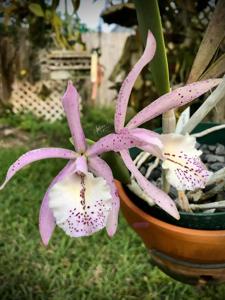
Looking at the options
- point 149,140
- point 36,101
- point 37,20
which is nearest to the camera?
point 149,140

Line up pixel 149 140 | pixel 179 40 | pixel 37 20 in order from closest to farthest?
pixel 149 140 → pixel 179 40 → pixel 37 20

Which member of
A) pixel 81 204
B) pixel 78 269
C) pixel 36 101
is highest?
pixel 81 204

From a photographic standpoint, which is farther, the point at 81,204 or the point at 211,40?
the point at 211,40

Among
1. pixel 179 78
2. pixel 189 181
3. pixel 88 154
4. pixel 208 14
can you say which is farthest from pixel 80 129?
pixel 179 78

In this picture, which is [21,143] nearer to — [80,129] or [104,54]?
[104,54]

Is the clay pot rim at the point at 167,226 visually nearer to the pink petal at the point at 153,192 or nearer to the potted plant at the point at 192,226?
the potted plant at the point at 192,226

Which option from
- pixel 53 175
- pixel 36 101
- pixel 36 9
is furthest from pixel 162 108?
pixel 36 101

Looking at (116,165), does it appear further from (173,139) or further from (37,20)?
(37,20)

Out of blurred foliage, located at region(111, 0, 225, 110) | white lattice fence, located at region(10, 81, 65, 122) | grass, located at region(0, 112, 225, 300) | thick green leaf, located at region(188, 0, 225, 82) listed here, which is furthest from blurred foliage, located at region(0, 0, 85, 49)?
thick green leaf, located at region(188, 0, 225, 82)
